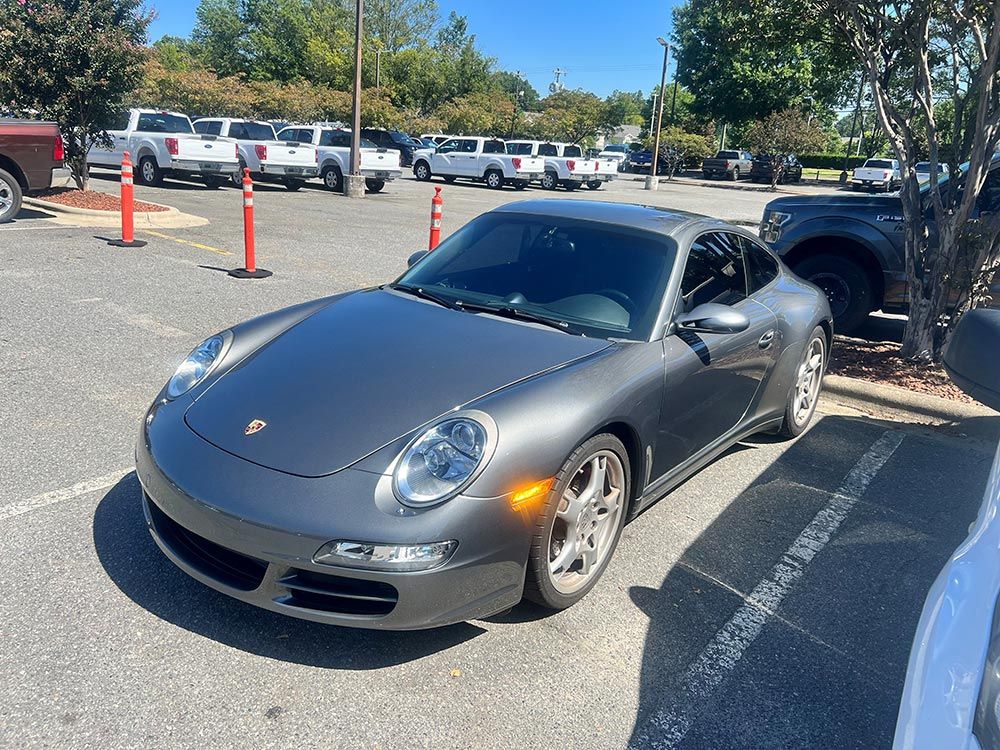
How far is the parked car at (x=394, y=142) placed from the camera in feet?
91.2

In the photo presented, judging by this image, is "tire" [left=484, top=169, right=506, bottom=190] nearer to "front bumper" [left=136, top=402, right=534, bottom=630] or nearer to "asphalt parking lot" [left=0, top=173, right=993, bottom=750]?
"asphalt parking lot" [left=0, top=173, right=993, bottom=750]

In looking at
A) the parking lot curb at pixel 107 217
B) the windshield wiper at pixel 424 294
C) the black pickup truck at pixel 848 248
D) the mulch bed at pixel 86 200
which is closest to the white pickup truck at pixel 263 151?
the mulch bed at pixel 86 200

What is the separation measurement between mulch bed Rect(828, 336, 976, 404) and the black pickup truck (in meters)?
0.52

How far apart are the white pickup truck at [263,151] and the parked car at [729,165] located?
33.1 meters

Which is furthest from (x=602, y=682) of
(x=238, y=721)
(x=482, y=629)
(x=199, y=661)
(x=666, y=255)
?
(x=666, y=255)

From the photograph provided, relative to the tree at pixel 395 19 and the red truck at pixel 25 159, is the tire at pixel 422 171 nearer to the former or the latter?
the red truck at pixel 25 159

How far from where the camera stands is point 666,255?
3893 millimetres

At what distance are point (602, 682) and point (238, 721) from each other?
1182 mm

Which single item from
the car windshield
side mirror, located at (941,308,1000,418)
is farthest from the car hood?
side mirror, located at (941,308,1000,418)

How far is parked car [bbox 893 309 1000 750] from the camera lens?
1.41m

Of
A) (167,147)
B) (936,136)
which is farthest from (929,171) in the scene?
(167,147)

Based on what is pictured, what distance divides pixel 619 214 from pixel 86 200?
36.6 feet

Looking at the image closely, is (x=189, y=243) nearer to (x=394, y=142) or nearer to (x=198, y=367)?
(x=198, y=367)

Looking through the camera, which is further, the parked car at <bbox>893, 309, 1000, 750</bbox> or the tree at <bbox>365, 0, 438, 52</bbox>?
the tree at <bbox>365, 0, 438, 52</bbox>
